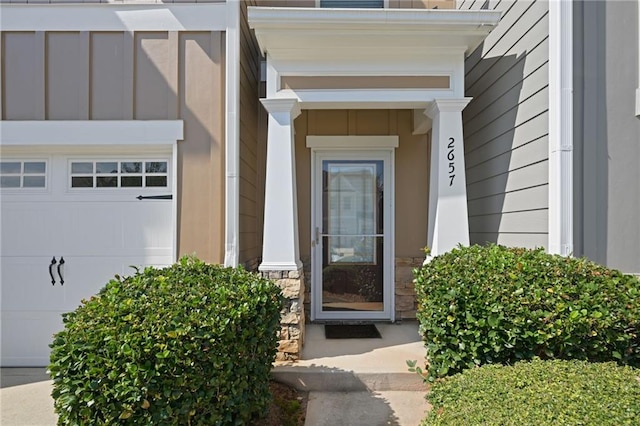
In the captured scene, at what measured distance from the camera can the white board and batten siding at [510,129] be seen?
322 centimetres

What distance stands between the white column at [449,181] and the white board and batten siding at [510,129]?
398mm

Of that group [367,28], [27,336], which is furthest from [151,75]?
[27,336]

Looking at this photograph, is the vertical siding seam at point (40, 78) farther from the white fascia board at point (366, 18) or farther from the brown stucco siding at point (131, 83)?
the white fascia board at point (366, 18)

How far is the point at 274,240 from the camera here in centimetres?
370

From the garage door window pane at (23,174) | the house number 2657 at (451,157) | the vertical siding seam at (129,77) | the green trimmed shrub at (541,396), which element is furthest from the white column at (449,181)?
the garage door window pane at (23,174)

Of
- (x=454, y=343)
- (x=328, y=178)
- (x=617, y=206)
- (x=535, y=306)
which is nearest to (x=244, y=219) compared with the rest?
(x=328, y=178)

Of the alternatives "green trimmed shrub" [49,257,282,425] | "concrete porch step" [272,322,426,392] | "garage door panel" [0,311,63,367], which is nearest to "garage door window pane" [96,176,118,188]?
"garage door panel" [0,311,63,367]

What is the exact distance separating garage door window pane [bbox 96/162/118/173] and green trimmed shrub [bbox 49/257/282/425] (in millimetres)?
1716

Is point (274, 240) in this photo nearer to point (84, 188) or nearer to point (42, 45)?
point (84, 188)

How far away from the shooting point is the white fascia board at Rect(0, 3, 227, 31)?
3.74 metres

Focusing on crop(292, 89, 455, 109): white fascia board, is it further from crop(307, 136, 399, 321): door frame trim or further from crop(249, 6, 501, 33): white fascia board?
crop(307, 136, 399, 321): door frame trim

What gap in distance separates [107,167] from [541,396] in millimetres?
3931

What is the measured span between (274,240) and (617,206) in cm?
277

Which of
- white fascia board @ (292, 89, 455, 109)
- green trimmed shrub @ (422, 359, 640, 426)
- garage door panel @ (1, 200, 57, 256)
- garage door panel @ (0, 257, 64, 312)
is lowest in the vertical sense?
green trimmed shrub @ (422, 359, 640, 426)
